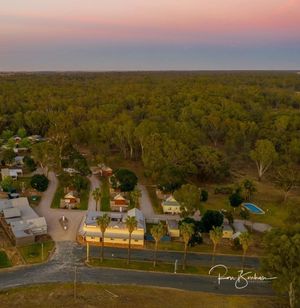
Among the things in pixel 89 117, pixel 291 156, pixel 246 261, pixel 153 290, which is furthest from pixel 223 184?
pixel 89 117

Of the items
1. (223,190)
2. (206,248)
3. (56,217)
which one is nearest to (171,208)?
(206,248)

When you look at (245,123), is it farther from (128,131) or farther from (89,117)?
(89,117)

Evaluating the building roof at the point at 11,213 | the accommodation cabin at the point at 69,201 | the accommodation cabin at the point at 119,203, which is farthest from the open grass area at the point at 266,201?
the building roof at the point at 11,213

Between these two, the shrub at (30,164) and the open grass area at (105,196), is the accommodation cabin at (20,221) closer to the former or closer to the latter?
the open grass area at (105,196)

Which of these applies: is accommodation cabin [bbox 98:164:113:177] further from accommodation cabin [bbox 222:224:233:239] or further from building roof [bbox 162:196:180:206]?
accommodation cabin [bbox 222:224:233:239]

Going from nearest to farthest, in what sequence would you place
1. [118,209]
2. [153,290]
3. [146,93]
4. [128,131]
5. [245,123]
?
1. [153,290]
2. [118,209]
3. [128,131]
4. [245,123]
5. [146,93]

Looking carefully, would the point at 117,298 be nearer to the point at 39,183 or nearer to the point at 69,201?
the point at 69,201
